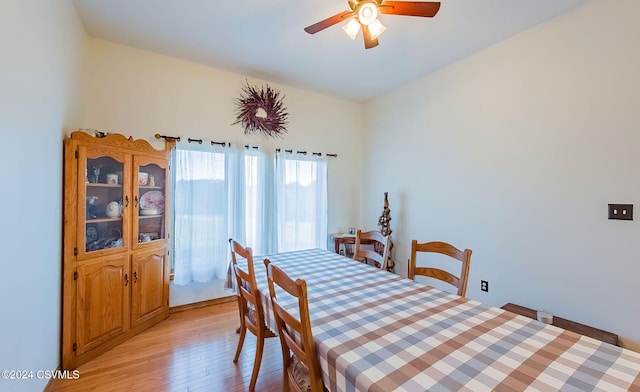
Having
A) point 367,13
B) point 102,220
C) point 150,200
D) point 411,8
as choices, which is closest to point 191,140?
point 150,200

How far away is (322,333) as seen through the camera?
43.1 inches

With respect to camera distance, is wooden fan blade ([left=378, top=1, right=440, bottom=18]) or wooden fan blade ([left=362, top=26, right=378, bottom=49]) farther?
wooden fan blade ([left=362, top=26, right=378, bottom=49])

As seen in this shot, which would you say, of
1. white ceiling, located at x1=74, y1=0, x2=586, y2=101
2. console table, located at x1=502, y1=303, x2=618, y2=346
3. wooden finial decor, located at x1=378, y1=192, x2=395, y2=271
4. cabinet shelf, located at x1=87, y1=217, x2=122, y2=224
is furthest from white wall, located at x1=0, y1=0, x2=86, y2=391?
console table, located at x1=502, y1=303, x2=618, y2=346

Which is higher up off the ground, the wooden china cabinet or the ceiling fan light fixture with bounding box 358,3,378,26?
the ceiling fan light fixture with bounding box 358,3,378,26

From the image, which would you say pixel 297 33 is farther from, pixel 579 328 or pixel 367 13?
pixel 579 328

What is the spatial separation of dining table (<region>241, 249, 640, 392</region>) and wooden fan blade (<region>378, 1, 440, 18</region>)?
5.57 feet

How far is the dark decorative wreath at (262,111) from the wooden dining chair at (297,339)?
2545 mm

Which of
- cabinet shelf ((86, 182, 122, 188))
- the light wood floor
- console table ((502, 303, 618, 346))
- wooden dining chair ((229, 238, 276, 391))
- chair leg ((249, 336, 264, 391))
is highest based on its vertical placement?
cabinet shelf ((86, 182, 122, 188))

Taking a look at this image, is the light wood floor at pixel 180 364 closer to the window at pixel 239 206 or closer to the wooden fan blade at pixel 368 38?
the window at pixel 239 206

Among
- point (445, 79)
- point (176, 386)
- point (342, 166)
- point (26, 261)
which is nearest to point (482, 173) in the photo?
point (445, 79)

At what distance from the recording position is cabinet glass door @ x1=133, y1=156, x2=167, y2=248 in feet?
8.28

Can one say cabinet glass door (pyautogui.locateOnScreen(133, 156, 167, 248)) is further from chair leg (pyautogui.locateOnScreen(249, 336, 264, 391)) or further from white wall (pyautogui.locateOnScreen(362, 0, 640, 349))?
white wall (pyautogui.locateOnScreen(362, 0, 640, 349))

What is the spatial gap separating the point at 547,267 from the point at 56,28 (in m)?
4.12

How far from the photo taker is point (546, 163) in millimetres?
2301
